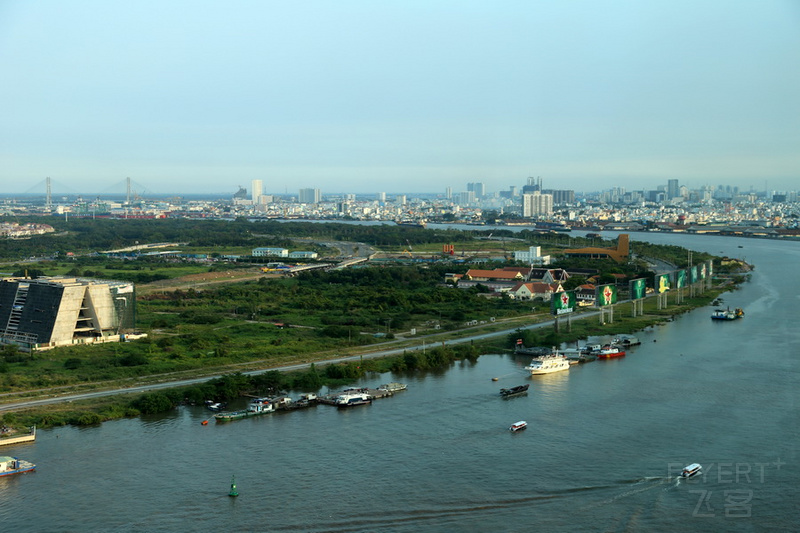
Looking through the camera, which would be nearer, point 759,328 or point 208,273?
point 759,328

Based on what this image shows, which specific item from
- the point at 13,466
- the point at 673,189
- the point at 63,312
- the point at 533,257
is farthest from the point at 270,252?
the point at 673,189

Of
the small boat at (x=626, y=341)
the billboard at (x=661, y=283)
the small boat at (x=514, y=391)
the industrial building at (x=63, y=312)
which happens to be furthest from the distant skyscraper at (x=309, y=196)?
the small boat at (x=514, y=391)

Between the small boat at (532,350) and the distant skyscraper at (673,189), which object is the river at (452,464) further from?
the distant skyscraper at (673,189)

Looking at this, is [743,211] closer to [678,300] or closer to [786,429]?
[678,300]

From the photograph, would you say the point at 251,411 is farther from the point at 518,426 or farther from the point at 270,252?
the point at 270,252

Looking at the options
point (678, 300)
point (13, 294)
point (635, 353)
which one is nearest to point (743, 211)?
point (678, 300)
